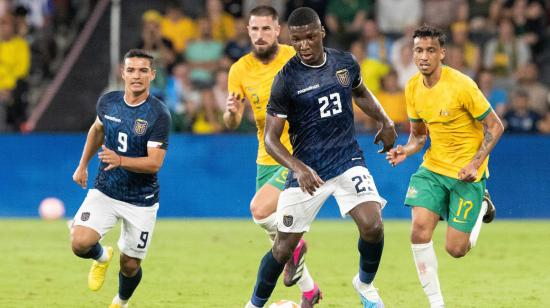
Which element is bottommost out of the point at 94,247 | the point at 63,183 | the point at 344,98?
the point at 63,183

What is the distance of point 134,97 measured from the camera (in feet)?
30.8

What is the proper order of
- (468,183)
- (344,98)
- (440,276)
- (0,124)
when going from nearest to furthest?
(344,98) < (468,183) < (440,276) < (0,124)

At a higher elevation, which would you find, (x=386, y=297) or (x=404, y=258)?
(x=386, y=297)

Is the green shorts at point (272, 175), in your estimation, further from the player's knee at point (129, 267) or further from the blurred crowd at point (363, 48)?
the blurred crowd at point (363, 48)

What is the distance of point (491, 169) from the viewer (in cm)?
1647

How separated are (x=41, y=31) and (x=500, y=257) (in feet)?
34.4

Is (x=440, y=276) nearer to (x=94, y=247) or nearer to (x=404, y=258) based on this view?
(x=404, y=258)

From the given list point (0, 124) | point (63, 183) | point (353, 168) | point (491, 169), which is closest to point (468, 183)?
point (353, 168)

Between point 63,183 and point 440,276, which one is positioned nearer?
point 440,276

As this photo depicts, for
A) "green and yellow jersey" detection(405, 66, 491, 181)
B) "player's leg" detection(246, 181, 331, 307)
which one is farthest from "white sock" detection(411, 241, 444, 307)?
"player's leg" detection(246, 181, 331, 307)

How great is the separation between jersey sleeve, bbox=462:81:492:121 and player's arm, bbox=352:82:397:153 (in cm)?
72

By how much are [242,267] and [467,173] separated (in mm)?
4161

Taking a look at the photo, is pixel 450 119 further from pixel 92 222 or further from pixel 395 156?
pixel 92 222

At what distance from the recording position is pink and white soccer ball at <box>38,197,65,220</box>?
17359 millimetres
